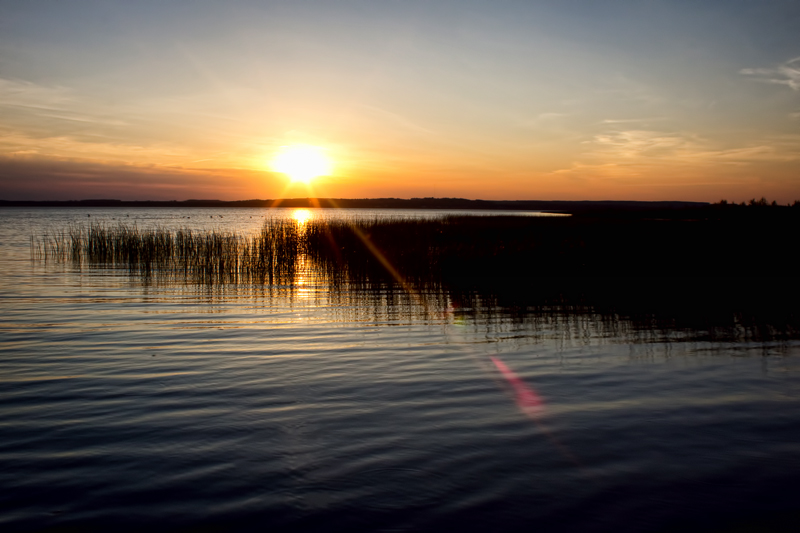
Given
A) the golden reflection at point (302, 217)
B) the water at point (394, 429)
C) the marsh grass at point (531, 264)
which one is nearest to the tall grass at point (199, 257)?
the marsh grass at point (531, 264)

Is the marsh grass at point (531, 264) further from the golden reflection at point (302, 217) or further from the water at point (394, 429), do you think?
the water at point (394, 429)

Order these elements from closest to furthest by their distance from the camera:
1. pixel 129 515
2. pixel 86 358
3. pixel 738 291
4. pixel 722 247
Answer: pixel 129 515, pixel 86 358, pixel 738 291, pixel 722 247

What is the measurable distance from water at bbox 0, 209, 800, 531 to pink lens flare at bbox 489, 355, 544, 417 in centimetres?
5

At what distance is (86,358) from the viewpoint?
789 cm

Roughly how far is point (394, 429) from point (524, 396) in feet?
5.69

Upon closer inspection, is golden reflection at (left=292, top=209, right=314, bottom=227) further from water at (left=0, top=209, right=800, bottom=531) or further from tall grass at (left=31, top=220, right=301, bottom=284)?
water at (left=0, top=209, right=800, bottom=531)

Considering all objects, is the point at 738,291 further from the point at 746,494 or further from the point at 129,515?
the point at 129,515

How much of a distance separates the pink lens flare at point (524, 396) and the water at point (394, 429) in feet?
0.17

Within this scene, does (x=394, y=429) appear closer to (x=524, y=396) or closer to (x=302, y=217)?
(x=524, y=396)

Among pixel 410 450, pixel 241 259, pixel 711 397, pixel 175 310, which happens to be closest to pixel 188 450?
pixel 410 450

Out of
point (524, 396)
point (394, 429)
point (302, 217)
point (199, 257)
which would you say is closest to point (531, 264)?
point (199, 257)

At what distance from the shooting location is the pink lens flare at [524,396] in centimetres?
579

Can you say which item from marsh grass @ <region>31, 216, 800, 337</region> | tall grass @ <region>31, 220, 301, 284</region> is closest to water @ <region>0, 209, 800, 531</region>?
marsh grass @ <region>31, 216, 800, 337</region>

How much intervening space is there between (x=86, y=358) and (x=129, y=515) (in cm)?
494
